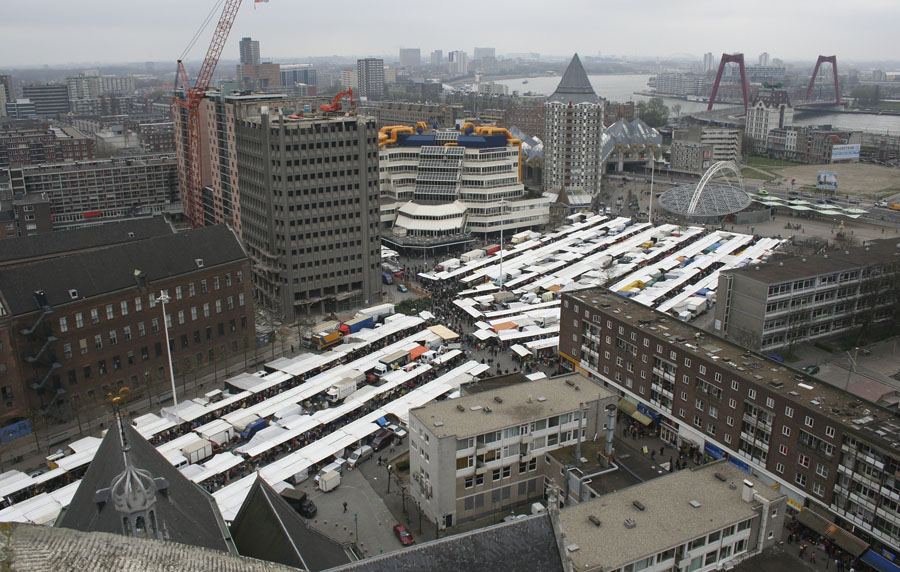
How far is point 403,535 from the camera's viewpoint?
38688 millimetres

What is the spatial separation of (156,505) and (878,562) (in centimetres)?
3397

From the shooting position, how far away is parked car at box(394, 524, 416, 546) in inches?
1512

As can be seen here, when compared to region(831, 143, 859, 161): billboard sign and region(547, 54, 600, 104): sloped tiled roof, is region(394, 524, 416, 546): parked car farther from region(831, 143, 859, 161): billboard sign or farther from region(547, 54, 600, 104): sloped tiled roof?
region(831, 143, 859, 161): billboard sign

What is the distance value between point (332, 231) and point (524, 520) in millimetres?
56556

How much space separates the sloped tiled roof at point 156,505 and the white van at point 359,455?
16180mm

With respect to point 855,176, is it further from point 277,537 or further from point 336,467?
point 277,537

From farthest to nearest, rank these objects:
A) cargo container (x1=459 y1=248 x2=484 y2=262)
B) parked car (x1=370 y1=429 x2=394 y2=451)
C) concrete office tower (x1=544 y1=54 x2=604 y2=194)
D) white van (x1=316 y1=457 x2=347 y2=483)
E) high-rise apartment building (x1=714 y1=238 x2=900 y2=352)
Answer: concrete office tower (x1=544 y1=54 x2=604 y2=194) → cargo container (x1=459 y1=248 x2=484 y2=262) → high-rise apartment building (x1=714 y1=238 x2=900 y2=352) → parked car (x1=370 y1=429 x2=394 y2=451) → white van (x1=316 y1=457 x2=347 y2=483)

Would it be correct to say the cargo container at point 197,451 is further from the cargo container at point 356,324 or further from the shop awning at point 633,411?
the shop awning at point 633,411

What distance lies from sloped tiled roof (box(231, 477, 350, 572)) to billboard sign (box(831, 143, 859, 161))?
187482 millimetres

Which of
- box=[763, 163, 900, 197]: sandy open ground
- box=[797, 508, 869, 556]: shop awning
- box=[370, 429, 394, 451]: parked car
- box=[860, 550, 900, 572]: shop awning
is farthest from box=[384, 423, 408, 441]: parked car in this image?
box=[763, 163, 900, 197]: sandy open ground

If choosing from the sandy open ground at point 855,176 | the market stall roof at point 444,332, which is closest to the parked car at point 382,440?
the market stall roof at point 444,332

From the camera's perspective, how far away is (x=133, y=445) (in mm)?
27672

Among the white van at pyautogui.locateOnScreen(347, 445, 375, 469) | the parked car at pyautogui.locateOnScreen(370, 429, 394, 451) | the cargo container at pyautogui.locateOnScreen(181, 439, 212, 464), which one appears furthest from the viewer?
the parked car at pyautogui.locateOnScreen(370, 429, 394, 451)

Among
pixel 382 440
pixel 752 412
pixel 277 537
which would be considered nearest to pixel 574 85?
pixel 382 440
